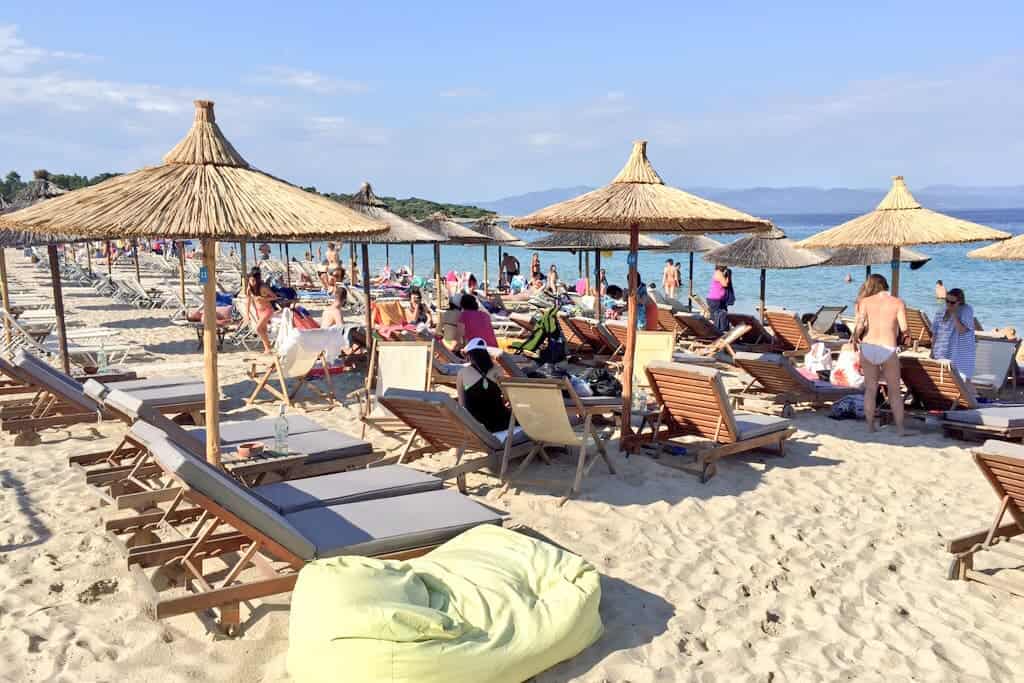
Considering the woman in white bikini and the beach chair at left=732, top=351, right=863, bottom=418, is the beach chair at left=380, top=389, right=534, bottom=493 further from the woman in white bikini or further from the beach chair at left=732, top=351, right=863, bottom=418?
the woman in white bikini

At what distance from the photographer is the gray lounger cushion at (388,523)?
337 centimetres

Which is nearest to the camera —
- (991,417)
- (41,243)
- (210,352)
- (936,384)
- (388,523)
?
(388,523)

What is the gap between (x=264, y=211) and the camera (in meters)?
4.20

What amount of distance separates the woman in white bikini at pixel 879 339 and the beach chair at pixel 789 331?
347cm

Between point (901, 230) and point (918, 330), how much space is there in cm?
468

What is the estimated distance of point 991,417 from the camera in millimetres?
6367

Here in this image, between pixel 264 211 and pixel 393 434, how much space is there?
8.65 feet

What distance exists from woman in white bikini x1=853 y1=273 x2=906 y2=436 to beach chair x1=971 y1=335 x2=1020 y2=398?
2.01 metres

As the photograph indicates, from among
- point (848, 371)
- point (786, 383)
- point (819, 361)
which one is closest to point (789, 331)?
point (819, 361)

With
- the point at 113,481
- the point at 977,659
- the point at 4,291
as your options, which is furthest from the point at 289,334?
the point at 977,659

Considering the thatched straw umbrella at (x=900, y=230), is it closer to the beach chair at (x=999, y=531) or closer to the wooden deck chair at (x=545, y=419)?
the wooden deck chair at (x=545, y=419)

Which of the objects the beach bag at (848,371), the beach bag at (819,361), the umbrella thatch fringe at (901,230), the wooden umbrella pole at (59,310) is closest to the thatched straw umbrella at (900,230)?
the umbrella thatch fringe at (901,230)

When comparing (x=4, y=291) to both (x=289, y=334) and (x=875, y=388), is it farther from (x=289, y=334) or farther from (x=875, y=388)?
(x=875, y=388)

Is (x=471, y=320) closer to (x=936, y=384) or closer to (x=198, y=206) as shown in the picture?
(x=198, y=206)
